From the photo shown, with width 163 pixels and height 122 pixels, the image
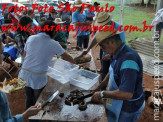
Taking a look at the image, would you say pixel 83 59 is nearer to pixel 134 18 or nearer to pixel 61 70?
pixel 61 70

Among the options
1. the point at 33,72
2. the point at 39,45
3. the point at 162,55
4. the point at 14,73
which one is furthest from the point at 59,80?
the point at 162,55

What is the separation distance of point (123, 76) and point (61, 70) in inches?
59.9

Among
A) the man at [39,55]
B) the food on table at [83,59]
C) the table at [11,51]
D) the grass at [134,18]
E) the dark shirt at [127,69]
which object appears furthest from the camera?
the grass at [134,18]

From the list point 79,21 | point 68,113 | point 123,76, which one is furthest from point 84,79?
point 79,21

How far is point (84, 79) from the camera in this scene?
8.83 ft

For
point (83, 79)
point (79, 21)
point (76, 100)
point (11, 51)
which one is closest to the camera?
point (76, 100)

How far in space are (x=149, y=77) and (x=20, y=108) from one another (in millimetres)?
4020

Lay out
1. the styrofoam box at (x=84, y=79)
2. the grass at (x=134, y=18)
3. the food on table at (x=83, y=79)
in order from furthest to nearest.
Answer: the grass at (x=134, y=18) → the food on table at (x=83, y=79) → the styrofoam box at (x=84, y=79)

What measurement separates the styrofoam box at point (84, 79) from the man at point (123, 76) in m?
0.61

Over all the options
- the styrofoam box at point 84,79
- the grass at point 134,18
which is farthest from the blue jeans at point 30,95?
the grass at point 134,18

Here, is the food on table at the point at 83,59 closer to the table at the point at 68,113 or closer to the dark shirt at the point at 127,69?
the table at the point at 68,113

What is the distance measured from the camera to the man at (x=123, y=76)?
149cm

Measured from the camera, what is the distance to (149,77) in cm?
516

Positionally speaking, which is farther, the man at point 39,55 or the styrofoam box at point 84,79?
the styrofoam box at point 84,79
